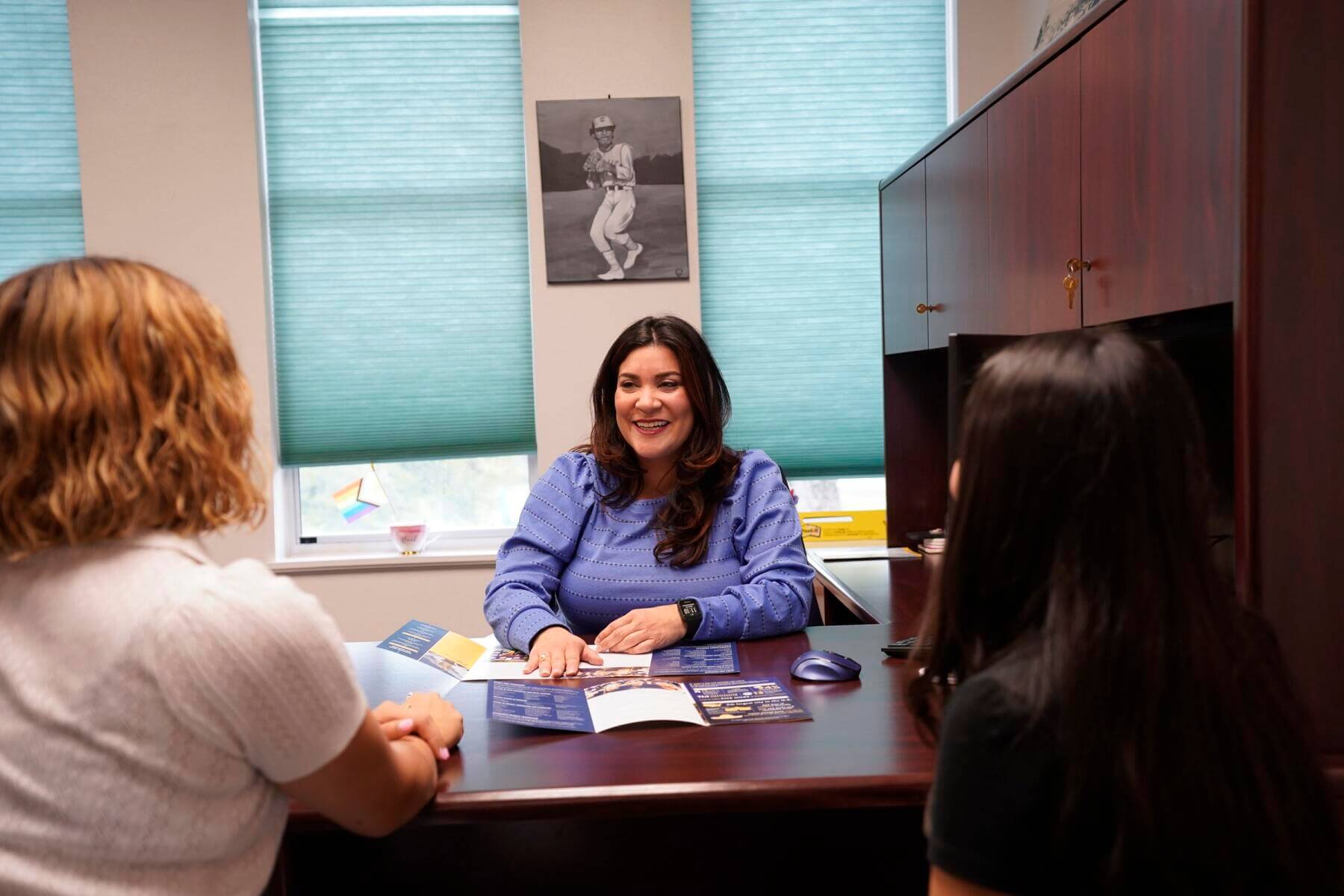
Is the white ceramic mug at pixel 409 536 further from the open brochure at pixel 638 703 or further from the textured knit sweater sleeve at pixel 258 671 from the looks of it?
the textured knit sweater sleeve at pixel 258 671

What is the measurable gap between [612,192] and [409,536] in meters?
1.46

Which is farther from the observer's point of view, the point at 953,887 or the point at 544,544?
the point at 544,544

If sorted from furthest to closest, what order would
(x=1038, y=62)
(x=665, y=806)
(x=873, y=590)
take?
(x=873, y=590), (x=1038, y=62), (x=665, y=806)

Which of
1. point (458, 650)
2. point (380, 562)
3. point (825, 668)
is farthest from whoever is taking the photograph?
point (380, 562)

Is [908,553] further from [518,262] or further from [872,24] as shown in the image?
[872,24]

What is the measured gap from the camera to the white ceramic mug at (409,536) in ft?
11.8

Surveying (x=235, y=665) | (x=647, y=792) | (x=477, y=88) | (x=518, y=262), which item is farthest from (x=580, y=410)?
(x=235, y=665)

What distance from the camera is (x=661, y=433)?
214cm

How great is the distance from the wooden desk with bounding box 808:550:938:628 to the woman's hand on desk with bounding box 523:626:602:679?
0.64 m

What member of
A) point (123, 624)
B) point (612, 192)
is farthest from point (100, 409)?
point (612, 192)

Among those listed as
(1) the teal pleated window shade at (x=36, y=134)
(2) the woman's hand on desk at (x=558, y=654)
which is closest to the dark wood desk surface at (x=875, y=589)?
(2) the woman's hand on desk at (x=558, y=654)

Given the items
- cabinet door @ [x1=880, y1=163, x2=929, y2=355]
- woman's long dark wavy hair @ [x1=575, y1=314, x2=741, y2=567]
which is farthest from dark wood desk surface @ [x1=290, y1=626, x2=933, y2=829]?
cabinet door @ [x1=880, y1=163, x2=929, y2=355]

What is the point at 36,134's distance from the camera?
11.6 feet

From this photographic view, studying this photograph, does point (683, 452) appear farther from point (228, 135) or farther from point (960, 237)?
point (228, 135)
